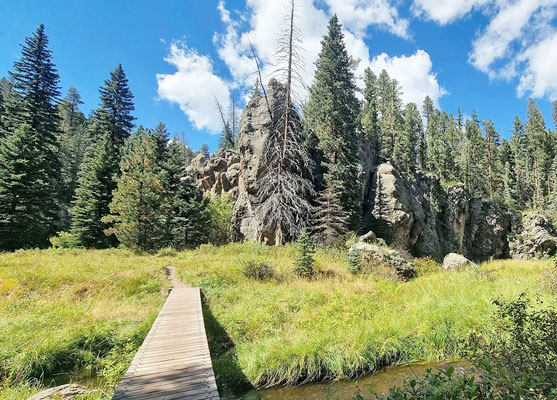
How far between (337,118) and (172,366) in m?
25.1

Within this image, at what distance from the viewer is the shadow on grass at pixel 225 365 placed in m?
5.32

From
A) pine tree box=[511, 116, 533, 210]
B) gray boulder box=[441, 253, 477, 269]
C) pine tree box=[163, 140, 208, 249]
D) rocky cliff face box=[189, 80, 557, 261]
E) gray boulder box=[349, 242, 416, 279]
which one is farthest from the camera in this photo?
pine tree box=[511, 116, 533, 210]

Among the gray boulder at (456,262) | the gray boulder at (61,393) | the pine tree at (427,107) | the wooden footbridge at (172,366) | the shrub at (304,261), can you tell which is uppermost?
the pine tree at (427,107)

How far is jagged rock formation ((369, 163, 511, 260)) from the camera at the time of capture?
26.3 metres

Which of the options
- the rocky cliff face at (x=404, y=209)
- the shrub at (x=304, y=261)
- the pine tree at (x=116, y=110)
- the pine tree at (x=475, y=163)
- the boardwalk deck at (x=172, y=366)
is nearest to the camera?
the boardwalk deck at (x=172, y=366)

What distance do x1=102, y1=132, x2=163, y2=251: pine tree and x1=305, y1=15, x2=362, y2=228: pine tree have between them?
1516cm

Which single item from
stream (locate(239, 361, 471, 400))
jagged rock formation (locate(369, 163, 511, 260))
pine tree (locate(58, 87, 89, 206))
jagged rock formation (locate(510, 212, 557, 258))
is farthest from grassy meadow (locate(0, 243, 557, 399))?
jagged rock formation (locate(510, 212, 557, 258))

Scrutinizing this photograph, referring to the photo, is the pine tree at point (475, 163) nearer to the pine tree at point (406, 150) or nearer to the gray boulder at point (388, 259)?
the pine tree at point (406, 150)

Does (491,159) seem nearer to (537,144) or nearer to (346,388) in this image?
(537,144)

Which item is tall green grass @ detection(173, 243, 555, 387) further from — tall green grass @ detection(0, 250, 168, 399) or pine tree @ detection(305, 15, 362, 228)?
pine tree @ detection(305, 15, 362, 228)

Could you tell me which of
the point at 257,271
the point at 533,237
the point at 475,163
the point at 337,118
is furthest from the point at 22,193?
the point at 475,163

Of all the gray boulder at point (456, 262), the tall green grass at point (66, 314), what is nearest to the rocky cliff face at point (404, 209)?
the gray boulder at point (456, 262)

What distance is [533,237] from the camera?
36.5 m

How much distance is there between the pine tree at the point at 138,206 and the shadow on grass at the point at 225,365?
16.1 m
